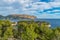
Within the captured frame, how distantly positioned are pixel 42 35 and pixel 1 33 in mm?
4968

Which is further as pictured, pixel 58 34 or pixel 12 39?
pixel 12 39

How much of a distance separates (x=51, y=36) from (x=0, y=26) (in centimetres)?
760

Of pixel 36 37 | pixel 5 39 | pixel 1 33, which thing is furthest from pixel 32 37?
pixel 1 33

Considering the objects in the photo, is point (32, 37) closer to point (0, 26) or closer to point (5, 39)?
point (5, 39)

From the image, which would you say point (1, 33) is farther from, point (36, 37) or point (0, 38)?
point (36, 37)

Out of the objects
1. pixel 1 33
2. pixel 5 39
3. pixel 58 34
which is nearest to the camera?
pixel 58 34

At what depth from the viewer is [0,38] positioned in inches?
856

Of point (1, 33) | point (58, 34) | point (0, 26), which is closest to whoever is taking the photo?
point (58, 34)

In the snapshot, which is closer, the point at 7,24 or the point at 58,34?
the point at 58,34

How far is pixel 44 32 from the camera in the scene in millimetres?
22172

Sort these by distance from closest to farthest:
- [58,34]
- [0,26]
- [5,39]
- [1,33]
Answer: [58,34] → [5,39] → [1,33] → [0,26]

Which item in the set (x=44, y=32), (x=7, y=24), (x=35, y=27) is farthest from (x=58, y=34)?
(x=7, y=24)

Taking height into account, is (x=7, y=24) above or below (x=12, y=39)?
above

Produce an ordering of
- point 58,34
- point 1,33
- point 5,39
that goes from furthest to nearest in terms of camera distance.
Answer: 1. point 1,33
2. point 5,39
3. point 58,34
